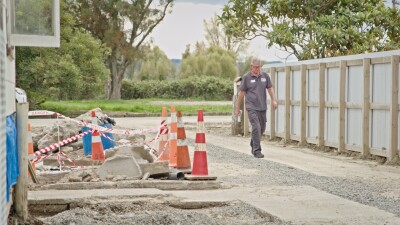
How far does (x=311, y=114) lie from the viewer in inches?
794

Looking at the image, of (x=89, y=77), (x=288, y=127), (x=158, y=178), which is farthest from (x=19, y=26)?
(x=89, y=77)

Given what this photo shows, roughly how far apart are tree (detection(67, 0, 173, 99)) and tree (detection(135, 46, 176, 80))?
22.2m

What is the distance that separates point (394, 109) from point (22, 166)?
8408mm

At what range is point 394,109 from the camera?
15.8m

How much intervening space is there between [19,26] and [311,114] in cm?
1157

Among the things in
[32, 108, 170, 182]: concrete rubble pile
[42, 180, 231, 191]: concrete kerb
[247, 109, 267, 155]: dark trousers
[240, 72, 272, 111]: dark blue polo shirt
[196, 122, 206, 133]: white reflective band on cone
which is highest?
[240, 72, 272, 111]: dark blue polo shirt

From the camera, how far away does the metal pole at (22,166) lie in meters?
9.09

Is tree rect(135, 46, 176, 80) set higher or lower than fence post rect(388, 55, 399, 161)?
higher

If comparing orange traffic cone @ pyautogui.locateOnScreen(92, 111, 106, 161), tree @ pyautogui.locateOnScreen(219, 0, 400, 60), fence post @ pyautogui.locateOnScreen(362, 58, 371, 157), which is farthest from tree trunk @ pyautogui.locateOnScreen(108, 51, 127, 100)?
orange traffic cone @ pyautogui.locateOnScreen(92, 111, 106, 161)

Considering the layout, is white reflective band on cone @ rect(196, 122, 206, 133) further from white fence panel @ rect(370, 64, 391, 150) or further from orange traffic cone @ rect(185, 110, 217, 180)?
white fence panel @ rect(370, 64, 391, 150)

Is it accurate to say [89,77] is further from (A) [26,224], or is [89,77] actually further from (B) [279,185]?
(A) [26,224]

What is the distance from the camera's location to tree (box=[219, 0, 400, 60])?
31703 mm

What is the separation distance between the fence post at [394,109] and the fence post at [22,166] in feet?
27.0

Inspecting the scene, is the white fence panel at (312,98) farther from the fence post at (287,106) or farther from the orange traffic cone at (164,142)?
the orange traffic cone at (164,142)
